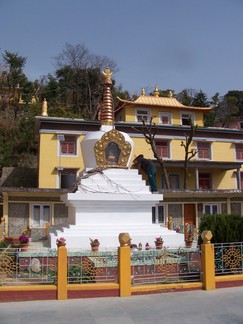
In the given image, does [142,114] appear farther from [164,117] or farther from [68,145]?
[68,145]

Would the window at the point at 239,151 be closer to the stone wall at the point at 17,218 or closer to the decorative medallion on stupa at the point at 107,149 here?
the stone wall at the point at 17,218

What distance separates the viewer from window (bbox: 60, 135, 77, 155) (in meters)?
28.9

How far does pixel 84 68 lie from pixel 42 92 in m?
5.81

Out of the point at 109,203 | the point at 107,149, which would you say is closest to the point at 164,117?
the point at 107,149

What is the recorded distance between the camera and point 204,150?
32.5 metres

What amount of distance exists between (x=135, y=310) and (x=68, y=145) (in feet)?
75.5

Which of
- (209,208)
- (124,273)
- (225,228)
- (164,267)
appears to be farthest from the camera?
(209,208)

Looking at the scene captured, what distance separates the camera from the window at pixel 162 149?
31328 millimetres

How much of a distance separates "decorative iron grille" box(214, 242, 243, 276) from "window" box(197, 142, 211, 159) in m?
23.5

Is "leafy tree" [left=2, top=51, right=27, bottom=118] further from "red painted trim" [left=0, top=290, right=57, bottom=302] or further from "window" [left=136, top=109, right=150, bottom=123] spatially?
"red painted trim" [left=0, top=290, right=57, bottom=302]

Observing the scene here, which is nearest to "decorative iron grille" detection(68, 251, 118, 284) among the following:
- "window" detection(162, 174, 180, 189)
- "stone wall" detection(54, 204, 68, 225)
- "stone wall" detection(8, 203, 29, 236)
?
"stone wall" detection(8, 203, 29, 236)

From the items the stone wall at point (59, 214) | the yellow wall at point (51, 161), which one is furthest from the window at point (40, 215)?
the yellow wall at point (51, 161)

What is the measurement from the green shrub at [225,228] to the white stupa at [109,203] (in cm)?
219

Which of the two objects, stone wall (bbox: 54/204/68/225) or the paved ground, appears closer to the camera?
the paved ground
